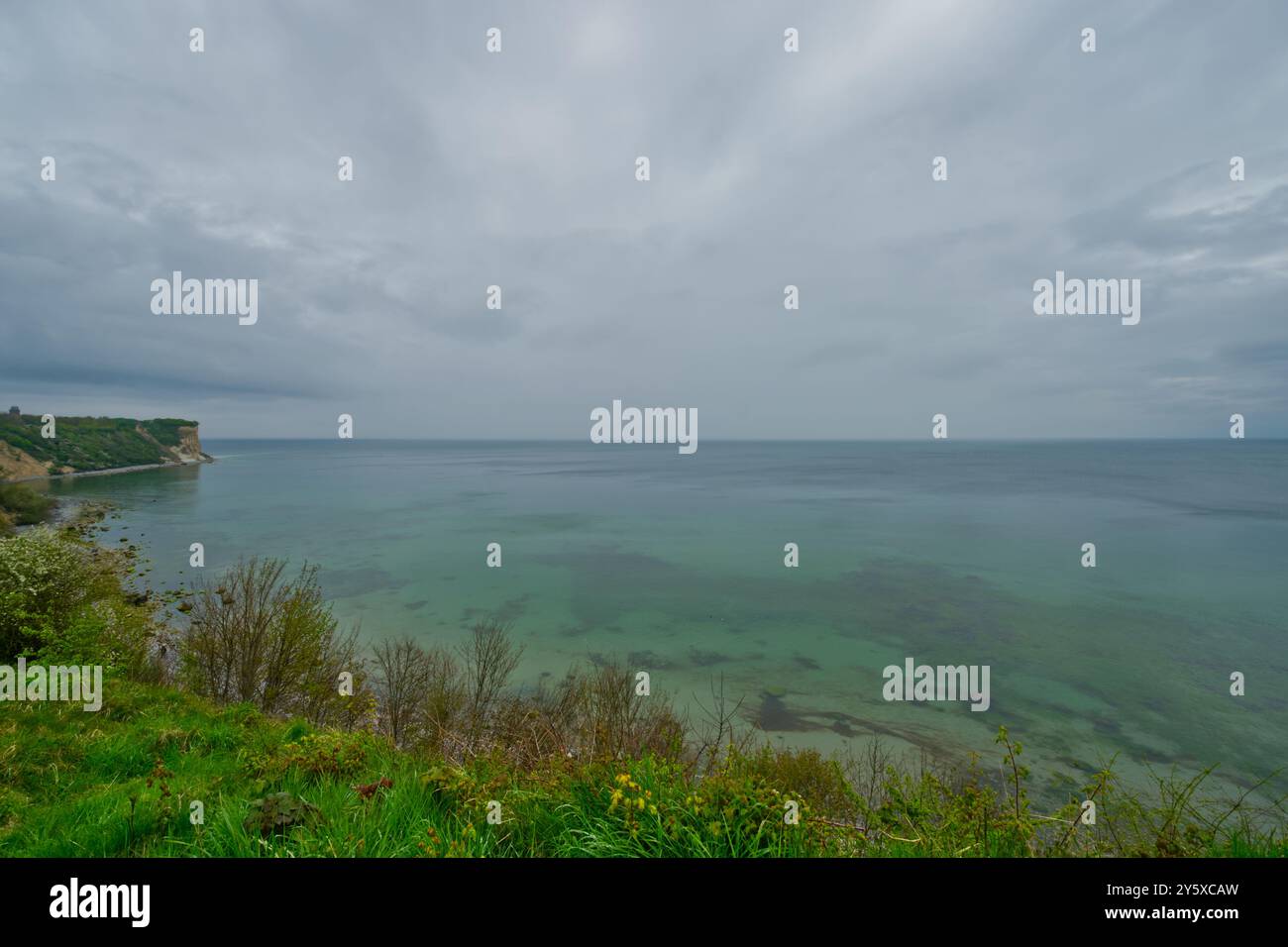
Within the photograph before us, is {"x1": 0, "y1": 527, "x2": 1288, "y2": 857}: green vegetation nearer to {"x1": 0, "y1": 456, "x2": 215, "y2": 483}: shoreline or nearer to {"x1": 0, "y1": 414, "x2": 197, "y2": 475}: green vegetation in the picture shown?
{"x1": 0, "y1": 456, "x2": 215, "y2": 483}: shoreline

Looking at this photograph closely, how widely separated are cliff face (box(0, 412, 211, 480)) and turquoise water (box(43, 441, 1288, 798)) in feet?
64.1

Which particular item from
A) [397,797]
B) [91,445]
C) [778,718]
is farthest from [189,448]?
[397,797]

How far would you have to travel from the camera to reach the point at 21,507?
4306 cm

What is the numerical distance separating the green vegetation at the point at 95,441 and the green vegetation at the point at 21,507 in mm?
43554

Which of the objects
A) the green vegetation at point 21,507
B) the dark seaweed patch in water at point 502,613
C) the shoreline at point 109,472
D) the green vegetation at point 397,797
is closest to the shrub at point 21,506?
the green vegetation at point 21,507

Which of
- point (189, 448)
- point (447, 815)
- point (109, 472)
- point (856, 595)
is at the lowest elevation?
point (856, 595)

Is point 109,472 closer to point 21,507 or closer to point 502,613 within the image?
point 21,507

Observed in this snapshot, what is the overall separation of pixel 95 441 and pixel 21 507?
94.3 metres

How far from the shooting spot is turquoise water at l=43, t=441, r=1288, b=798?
18594 mm

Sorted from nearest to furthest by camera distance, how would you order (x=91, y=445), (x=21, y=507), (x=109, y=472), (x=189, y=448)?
(x=21, y=507)
(x=109, y=472)
(x=91, y=445)
(x=189, y=448)
